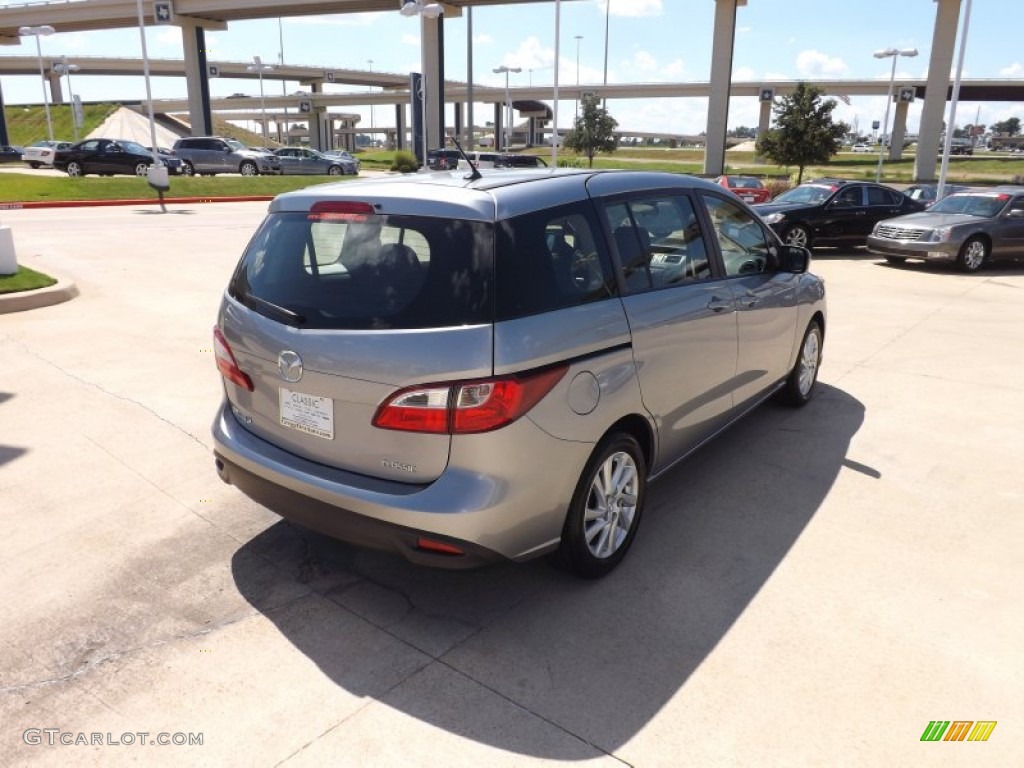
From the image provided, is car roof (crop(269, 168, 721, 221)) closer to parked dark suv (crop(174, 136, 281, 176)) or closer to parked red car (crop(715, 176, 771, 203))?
parked red car (crop(715, 176, 771, 203))

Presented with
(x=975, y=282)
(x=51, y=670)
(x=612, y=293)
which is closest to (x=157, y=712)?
(x=51, y=670)

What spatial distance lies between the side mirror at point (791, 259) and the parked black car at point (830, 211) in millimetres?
10616

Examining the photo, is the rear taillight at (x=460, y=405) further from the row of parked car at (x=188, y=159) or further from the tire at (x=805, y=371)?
the row of parked car at (x=188, y=159)

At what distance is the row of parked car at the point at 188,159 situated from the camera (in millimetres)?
32125

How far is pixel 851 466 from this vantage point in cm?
506

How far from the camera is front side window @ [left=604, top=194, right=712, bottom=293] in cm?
371

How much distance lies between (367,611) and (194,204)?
980 inches

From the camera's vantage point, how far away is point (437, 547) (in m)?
2.95

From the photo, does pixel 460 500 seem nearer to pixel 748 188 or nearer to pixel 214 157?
pixel 748 188

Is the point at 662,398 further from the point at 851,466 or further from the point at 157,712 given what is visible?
the point at 157,712

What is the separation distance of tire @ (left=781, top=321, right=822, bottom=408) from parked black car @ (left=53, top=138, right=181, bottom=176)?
32.3 m

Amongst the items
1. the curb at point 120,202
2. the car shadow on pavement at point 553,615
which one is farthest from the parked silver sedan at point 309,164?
the car shadow on pavement at point 553,615

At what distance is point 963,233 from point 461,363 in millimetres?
13950

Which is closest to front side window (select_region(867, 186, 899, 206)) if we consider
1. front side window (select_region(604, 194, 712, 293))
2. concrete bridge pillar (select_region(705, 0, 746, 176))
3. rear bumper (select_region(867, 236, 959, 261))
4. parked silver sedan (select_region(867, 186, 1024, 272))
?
parked silver sedan (select_region(867, 186, 1024, 272))
